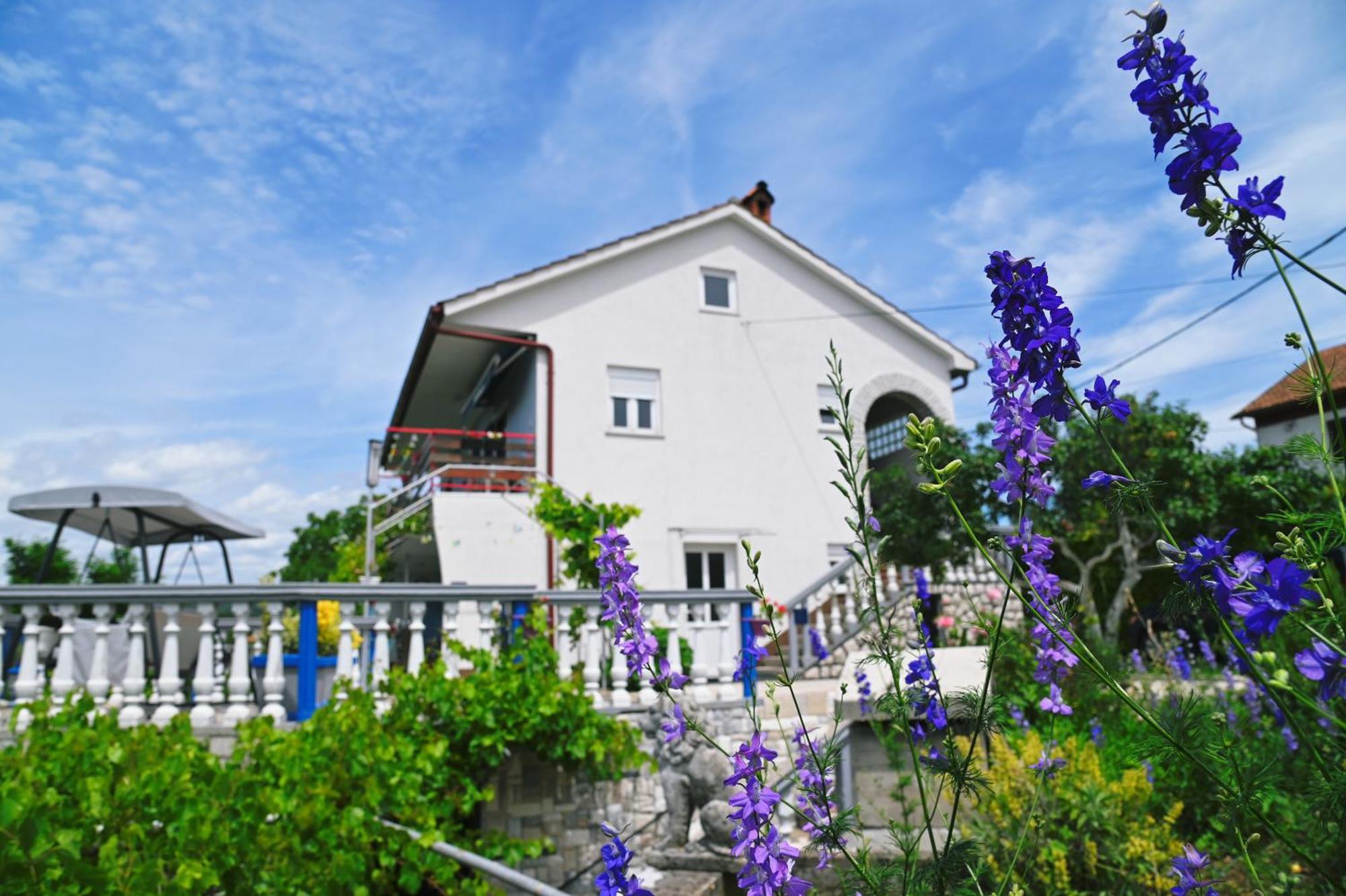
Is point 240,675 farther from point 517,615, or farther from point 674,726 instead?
point 674,726

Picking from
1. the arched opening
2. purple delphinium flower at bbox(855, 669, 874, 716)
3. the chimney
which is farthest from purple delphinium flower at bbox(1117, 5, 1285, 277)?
the chimney

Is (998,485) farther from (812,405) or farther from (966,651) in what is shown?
(812,405)

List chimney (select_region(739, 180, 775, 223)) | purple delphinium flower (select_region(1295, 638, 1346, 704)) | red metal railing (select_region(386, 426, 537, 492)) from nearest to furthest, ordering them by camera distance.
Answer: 1. purple delphinium flower (select_region(1295, 638, 1346, 704))
2. red metal railing (select_region(386, 426, 537, 492))
3. chimney (select_region(739, 180, 775, 223))

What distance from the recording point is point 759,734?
153cm

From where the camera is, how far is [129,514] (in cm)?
914

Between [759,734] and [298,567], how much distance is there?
125 ft

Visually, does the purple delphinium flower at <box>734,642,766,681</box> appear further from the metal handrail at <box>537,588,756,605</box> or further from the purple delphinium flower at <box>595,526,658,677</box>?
the metal handrail at <box>537,588,756,605</box>

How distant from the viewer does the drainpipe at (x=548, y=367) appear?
45.1ft

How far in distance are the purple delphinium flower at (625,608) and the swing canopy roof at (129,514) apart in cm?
736

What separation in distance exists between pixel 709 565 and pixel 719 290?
17.0ft

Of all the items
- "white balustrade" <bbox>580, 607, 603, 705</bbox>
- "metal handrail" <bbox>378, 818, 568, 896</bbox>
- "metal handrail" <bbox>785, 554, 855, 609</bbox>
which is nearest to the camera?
"metal handrail" <bbox>378, 818, 568, 896</bbox>

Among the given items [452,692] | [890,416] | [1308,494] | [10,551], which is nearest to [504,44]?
[452,692]

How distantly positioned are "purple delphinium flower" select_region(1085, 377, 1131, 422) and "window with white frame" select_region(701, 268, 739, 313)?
1522 cm

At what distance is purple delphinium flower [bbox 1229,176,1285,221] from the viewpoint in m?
1.14
